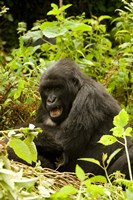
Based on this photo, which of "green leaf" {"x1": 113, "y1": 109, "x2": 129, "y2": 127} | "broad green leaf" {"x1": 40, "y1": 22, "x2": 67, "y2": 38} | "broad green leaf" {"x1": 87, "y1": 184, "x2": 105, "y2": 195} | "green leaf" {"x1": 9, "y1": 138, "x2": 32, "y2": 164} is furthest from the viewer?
"broad green leaf" {"x1": 40, "y1": 22, "x2": 67, "y2": 38}

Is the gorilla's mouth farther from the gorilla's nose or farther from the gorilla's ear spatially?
the gorilla's ear

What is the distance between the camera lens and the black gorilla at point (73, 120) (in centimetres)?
525

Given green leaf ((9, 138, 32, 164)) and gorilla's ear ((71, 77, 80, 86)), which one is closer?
green leaf ((9, 138, 32, 164))

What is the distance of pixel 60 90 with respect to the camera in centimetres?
547

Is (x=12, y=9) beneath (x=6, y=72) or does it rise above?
beneath

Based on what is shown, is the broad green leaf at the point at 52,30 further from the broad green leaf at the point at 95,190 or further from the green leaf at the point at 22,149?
the broad green leaf at the point at 95,190

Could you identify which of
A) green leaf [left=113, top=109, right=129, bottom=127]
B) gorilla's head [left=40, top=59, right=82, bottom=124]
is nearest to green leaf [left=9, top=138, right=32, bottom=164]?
green leaf [left=113, top=109, right=129, bottom=127]

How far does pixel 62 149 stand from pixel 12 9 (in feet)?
25.8

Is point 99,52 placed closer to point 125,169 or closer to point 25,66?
point 25,66

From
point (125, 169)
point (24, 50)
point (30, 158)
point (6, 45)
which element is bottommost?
point (6, 45)

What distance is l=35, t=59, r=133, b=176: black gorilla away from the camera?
5.25 metres

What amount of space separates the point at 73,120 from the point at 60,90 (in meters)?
0.36

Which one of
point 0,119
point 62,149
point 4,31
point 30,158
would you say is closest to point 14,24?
point 4,31

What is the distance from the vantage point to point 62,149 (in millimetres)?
5336
